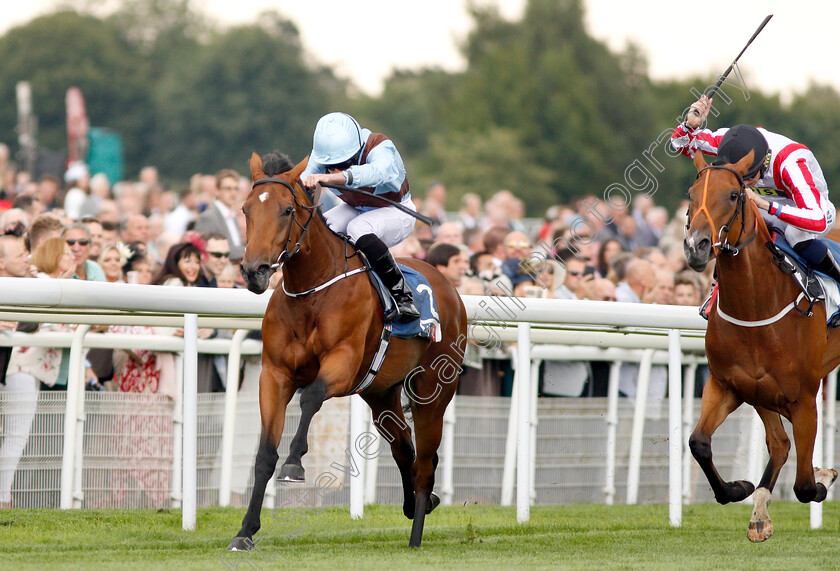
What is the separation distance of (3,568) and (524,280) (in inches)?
218

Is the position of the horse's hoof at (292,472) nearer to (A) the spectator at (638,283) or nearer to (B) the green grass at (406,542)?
(B) the green grass at (406,542)

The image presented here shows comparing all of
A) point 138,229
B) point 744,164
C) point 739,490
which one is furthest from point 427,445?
point 138,229

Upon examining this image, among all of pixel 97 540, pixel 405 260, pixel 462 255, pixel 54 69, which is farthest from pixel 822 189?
pixel 54 69

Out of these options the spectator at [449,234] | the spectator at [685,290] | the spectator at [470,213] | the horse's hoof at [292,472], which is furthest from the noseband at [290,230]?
the spectator at [470,213]

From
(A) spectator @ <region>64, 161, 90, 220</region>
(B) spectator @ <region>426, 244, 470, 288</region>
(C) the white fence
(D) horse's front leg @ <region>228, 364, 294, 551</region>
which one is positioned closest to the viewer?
(D) horse's front leg @ <region>228, 364, 294, 551</region>

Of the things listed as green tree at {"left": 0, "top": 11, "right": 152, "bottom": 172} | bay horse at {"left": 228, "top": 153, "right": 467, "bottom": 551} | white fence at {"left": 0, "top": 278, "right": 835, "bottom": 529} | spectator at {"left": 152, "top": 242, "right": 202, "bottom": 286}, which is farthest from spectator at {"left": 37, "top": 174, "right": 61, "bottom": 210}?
green tree at {"left": 0, "top": 11, "right": 152, "bottom": 172}

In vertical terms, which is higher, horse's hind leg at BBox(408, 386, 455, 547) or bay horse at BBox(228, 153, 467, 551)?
bay horse at BBox(228, 153, 467, 551)

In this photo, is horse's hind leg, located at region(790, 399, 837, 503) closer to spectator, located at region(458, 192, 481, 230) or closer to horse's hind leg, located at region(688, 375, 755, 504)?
horse's hind leg, located at region(688, 375, 755, 504)

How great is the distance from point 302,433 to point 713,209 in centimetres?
215

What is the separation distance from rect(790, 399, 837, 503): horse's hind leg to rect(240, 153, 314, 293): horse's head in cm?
262

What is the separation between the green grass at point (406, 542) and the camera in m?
5.20

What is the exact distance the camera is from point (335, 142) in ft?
19.7

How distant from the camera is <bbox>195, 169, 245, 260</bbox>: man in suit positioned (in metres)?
10.0

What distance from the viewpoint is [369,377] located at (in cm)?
600
